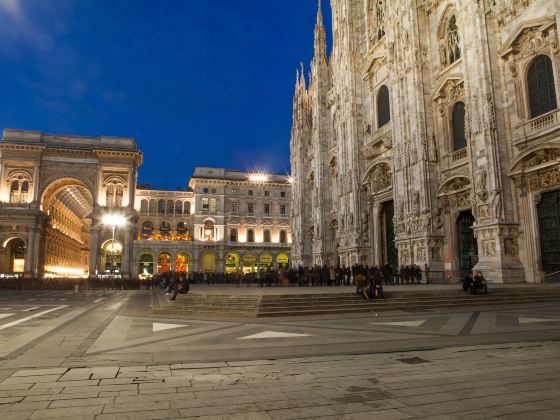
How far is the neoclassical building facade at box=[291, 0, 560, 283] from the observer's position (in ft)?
65.7

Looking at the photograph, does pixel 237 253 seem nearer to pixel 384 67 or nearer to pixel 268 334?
pixel 384 67

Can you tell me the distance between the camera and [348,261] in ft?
111

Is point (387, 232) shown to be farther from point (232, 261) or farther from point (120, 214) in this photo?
point (232, 261)

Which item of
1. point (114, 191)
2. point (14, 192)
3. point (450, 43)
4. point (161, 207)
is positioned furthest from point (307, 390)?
point (161, 207)

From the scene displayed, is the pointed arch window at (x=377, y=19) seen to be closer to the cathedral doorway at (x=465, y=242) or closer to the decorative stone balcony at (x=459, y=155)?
the decorative stone balcony at (x=459, y=155)

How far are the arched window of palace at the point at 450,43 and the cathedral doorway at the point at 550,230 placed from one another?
35.2ft

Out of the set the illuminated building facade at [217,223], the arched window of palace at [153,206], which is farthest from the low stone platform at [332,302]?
the arched window of palace at [153,206]

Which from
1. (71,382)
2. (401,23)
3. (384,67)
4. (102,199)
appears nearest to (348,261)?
(384,67)

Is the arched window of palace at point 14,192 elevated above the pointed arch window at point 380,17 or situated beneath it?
situated beneath

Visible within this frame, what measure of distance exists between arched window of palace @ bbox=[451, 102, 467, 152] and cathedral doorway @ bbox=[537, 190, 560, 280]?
6.16 meters

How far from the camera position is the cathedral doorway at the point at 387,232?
31.5m

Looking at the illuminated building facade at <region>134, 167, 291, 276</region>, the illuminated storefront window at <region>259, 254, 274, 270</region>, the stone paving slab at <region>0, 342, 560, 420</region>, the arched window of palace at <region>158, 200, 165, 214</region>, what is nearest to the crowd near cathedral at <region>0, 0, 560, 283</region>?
the illuminated building facade at <region>134, 167, 291, 276</region>

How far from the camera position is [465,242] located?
80.4 feet

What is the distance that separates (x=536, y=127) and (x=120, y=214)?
4887 cm
